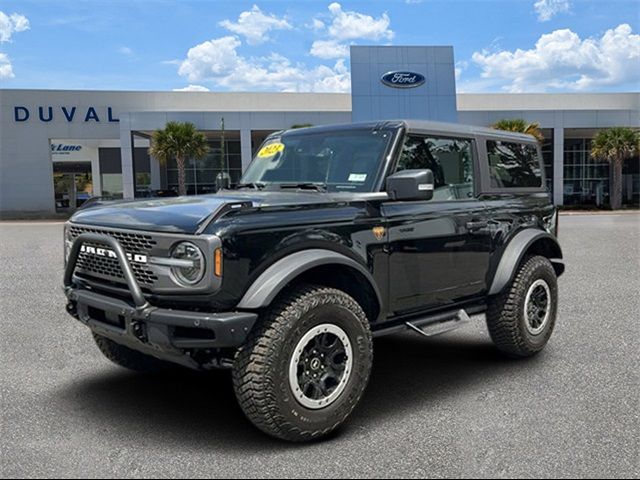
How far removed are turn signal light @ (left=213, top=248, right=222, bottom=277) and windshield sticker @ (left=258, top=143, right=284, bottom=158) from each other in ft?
6.55

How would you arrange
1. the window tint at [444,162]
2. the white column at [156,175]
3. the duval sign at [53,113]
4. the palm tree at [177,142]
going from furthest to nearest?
the white column at [156,175]
the duval sign at [53,113]
the palm tree at [177,142]
the window tint at [444,162]

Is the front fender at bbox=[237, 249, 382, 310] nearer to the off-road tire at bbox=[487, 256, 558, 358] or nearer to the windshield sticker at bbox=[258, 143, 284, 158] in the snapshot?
the windshield sticker at bbox=[258, 143, 284, 158]

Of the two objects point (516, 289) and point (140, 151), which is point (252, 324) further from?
point (140, 151)

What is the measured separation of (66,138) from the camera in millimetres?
38031

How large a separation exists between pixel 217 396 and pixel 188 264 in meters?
1.51

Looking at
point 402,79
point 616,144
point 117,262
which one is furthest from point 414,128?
point 616,144

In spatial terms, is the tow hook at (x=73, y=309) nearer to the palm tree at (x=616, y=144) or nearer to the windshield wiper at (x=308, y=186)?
the windshield wiper at (x=308, y=186)

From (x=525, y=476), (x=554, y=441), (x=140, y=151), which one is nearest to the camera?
(x=525, y=476)

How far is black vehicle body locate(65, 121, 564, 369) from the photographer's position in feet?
10.8

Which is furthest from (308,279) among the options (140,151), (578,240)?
(140,151)

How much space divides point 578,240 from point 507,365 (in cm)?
1239

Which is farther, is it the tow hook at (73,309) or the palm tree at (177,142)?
the palm tree at (177,142)

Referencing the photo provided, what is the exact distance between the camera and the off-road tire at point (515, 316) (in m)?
5.07

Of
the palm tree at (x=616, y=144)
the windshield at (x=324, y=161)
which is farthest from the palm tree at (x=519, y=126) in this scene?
the windshield at (x=324, y=161)
